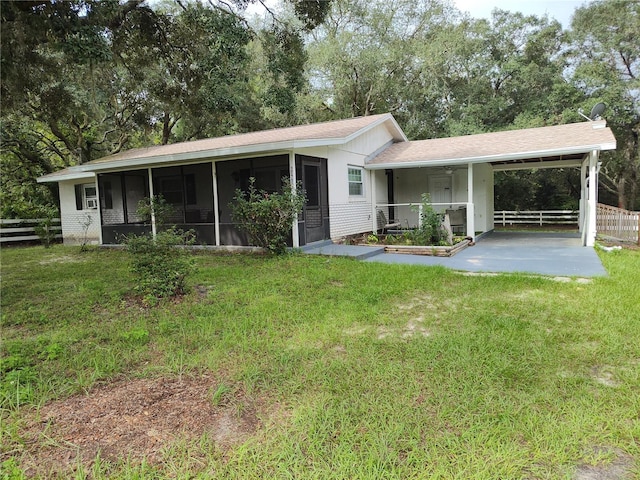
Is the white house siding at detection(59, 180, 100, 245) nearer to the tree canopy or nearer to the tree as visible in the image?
the tree canopy

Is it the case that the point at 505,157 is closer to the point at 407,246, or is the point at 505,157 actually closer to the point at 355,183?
the point at 407,246

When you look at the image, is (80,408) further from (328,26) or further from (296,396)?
(328,26)

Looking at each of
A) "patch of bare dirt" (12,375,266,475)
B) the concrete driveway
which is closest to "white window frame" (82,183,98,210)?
the concrete driveway

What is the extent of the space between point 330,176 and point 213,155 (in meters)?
3.04

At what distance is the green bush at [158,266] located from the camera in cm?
547

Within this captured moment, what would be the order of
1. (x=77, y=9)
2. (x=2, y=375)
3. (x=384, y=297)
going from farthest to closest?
1. (x=77, y=9)
2. (x=384, y=297)
3. (x=2, y=375)

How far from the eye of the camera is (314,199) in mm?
10086

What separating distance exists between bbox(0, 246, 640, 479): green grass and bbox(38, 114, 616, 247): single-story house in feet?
14.0

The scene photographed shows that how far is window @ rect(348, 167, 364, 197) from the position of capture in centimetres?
1155

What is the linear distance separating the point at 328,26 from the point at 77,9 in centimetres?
1798

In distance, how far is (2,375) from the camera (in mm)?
3156

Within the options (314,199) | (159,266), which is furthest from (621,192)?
(159,266)

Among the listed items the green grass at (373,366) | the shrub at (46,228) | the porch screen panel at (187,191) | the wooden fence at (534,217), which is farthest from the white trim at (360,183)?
the shrub at (46,228)

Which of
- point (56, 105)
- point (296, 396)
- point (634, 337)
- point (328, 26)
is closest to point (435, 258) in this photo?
point (634, 337)
